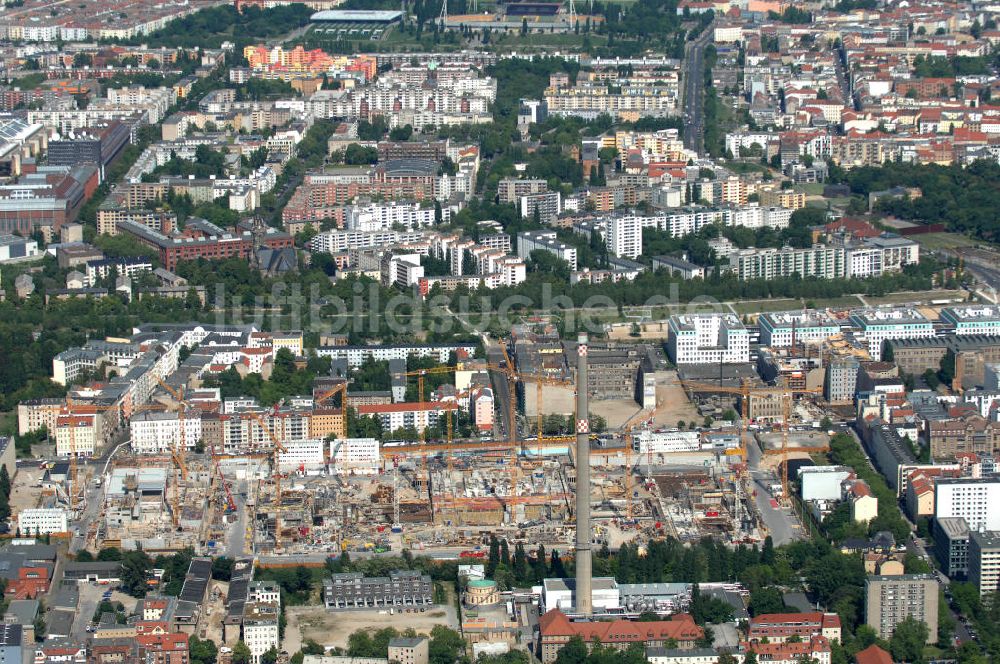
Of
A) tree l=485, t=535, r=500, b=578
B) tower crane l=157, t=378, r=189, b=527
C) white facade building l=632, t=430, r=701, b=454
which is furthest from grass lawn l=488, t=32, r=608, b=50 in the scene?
tree l=485, t=535, r=500, b=578

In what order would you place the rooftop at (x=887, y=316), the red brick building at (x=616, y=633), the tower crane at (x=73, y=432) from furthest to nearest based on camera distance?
the rooftop at (x=887, y=316) < the tower crane at (x=73, y=432) < the red brick building at (x=616, y=633)

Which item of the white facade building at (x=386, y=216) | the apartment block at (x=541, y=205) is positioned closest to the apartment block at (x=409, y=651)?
the white facade building at (x=386, y=216)

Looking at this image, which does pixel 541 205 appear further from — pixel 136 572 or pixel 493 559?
pixel 136 572

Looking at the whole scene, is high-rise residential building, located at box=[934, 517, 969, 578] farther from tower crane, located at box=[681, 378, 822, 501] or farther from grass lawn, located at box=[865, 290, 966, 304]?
grass lawn, located at box=[865, 290, 966, 304]

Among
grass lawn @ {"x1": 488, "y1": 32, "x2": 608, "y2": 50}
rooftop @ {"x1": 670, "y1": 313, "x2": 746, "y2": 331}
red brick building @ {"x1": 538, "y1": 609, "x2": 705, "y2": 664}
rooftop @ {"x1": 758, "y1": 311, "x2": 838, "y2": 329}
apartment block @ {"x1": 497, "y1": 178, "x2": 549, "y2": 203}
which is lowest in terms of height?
red brick building @ {"x1": 538, "y1": 609, "x2": 705, "y2": 664}

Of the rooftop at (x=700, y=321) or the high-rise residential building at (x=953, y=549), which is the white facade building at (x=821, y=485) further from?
the rooftop at (x=700, y=321)

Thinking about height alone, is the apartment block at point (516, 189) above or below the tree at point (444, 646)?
above
